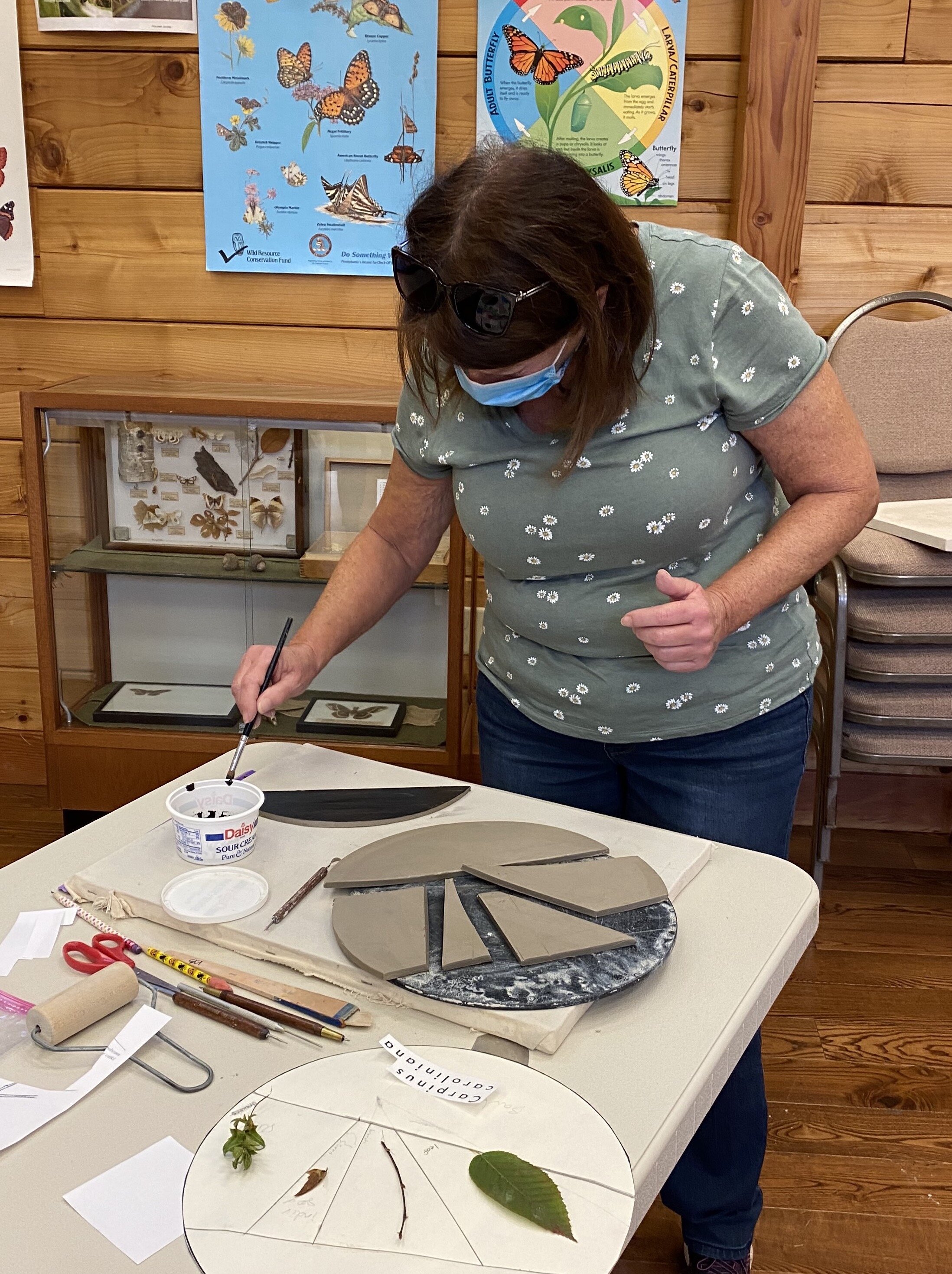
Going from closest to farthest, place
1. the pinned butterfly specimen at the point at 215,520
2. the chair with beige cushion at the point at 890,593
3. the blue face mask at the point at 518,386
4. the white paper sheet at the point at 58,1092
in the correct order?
1. the white paper sheet at the point at 58,1092
2. the blue face mask at the point at 518,386
3. the chair with beige cushion at the point at 890,593
4. the pinned butterfly specimen at the point at 215,520

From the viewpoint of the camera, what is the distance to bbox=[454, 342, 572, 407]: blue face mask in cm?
108

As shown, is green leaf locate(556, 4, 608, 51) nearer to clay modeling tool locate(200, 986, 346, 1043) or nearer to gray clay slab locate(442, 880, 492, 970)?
gray clay slab locate(442, 880, 492, 970)

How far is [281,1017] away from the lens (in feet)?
2.73

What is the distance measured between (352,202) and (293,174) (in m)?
0.14

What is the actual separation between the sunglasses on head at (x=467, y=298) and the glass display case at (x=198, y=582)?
1.24 meters

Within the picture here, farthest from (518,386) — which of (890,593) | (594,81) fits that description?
(594,81)

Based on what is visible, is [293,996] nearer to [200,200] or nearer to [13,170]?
[200,200]

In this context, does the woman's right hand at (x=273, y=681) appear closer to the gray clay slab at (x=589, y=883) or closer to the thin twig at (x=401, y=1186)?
the gray clay slab at (x=589, y=883)

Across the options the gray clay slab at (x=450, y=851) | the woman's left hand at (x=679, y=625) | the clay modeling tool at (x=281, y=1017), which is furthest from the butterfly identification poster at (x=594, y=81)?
the clay modeling tool at (x=281, y=1017)

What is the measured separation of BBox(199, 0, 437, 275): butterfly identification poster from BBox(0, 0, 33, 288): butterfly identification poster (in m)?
0.40

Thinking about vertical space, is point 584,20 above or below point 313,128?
above

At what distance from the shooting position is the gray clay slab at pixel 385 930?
84 centimetres

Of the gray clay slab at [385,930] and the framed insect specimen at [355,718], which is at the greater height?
the gray clay slab at [385,930]

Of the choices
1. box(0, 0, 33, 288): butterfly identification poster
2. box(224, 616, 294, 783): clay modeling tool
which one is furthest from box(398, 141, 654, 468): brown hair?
box(0, 0, 33, 288): butterfly identification poster
